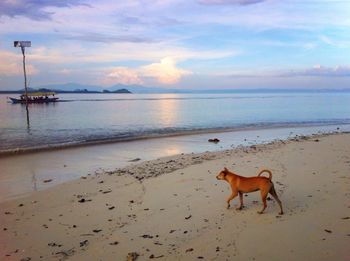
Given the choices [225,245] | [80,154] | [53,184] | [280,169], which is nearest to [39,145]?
[80,154]

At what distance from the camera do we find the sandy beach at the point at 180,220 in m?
5.35

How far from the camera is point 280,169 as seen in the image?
10.1m

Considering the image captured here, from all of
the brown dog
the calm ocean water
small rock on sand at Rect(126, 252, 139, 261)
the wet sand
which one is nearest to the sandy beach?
small rock on sand at Rect(126, 252, 139, 261)

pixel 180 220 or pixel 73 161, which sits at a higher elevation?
pixel 180 220

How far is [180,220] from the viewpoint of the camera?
6.55 metres

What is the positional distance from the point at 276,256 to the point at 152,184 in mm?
4805

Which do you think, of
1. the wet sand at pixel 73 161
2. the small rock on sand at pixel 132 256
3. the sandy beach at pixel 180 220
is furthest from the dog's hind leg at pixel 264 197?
the wet sand at pixel 73 161

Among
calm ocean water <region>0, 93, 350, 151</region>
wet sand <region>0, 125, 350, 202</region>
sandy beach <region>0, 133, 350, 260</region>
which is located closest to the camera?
sandy beach <region>0, 133, 350, 260</region>

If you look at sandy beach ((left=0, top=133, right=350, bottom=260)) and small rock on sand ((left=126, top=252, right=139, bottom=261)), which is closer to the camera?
small rock on sand ((left=126, top=252, right=139, bottom=261))

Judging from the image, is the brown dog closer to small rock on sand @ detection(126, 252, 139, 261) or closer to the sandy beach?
the sandy beach

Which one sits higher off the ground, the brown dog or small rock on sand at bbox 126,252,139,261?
the brown dog

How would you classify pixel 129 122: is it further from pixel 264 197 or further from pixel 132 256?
pixel 132 256

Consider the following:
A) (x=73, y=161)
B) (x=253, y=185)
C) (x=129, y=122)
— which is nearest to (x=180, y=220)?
(x=253, y=185)

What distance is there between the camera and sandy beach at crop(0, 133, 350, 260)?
5354 mm
